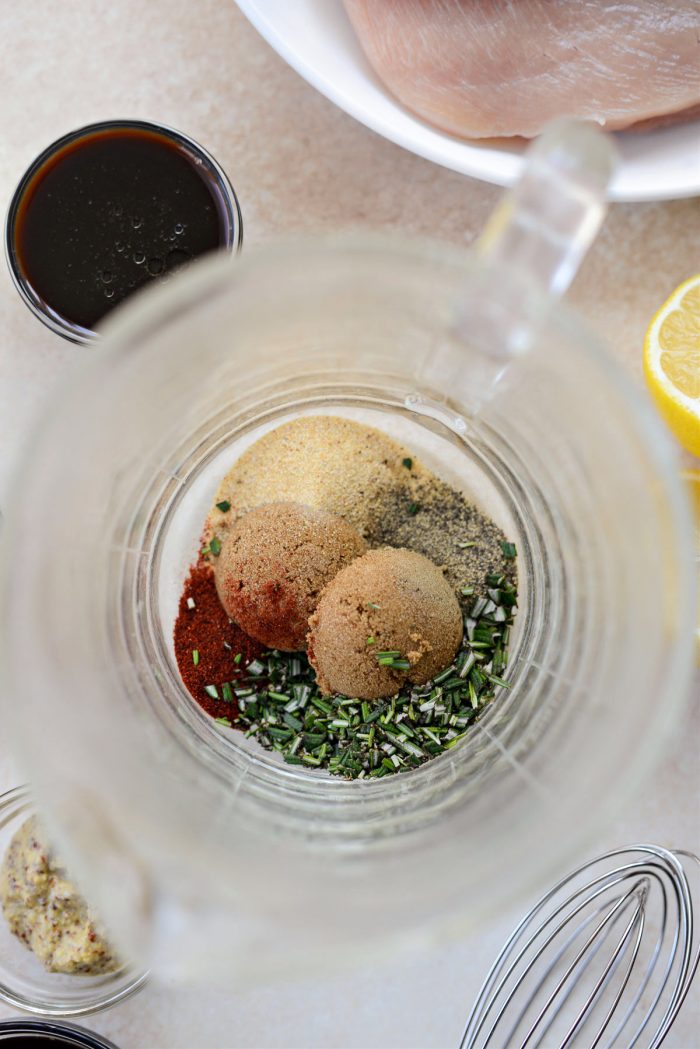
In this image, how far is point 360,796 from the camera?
84cm

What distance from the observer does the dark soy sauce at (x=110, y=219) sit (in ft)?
3.32

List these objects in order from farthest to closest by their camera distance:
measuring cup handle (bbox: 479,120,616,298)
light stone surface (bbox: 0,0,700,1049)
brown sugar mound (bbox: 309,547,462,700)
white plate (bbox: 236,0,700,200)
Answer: light stone surface (bbox: 0,0,700,1049)
white plate (bbox: 236,0,700,200)
brown sugar mound (bbox: 309,547,462,700)
measuring cup handle (bbox: 479,120,616,298)

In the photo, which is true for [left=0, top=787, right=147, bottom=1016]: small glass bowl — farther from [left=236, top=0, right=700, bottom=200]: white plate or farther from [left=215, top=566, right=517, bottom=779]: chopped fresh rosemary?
[left=236, top=0, right=700, bottom=200]: white plate

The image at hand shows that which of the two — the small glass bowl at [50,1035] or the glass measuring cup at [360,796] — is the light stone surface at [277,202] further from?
the glass measuring cup at [360,796]

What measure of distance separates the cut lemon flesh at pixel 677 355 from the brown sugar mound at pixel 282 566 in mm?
357

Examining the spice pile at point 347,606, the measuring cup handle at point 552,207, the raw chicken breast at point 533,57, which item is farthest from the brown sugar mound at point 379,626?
the raw chicken breast at point 533,57

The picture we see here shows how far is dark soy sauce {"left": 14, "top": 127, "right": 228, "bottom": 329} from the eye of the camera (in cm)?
101

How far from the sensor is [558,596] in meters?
0.83

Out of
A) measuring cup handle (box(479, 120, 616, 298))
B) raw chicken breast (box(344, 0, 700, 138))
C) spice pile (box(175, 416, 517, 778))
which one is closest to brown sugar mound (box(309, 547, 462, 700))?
spice pile (box(175, 416, 517, 778))

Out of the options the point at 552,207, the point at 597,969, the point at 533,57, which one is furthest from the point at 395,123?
the point at 597,969

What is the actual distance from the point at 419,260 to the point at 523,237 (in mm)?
75

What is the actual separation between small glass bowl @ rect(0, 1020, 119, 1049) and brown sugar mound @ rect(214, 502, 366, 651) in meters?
0.46

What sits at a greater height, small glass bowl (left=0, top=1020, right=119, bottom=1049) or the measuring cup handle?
the measuring cup handle

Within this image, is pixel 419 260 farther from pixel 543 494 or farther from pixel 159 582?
pixel 159 582
